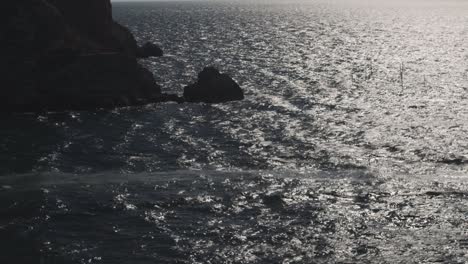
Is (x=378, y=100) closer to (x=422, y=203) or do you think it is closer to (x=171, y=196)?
(x=422, y=203)

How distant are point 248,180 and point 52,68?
33.5m

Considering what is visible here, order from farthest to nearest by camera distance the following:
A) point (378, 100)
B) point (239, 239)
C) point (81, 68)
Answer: point (378, 100), point (81, 68), point (239, 239)

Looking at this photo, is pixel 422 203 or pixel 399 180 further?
pixel 399 180

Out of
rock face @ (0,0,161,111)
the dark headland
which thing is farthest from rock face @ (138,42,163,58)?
rock face @ (0,0,161,111)

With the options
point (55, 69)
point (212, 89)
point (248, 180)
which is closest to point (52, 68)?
point (55, 69)

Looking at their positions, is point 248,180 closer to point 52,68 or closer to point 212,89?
point 212,89

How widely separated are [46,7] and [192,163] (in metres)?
32.6

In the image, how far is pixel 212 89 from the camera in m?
72.2

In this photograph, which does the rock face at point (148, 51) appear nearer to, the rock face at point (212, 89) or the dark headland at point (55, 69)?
the dark headland at point (55, 69)

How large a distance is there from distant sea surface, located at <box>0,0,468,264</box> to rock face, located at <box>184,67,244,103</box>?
2.46 m

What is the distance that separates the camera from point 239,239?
32250 millimetres

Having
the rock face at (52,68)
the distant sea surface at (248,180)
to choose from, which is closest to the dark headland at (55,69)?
the rock face at (52,68)

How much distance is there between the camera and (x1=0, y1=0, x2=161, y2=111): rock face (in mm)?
63469

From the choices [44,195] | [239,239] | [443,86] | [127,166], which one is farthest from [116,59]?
[443,86]
